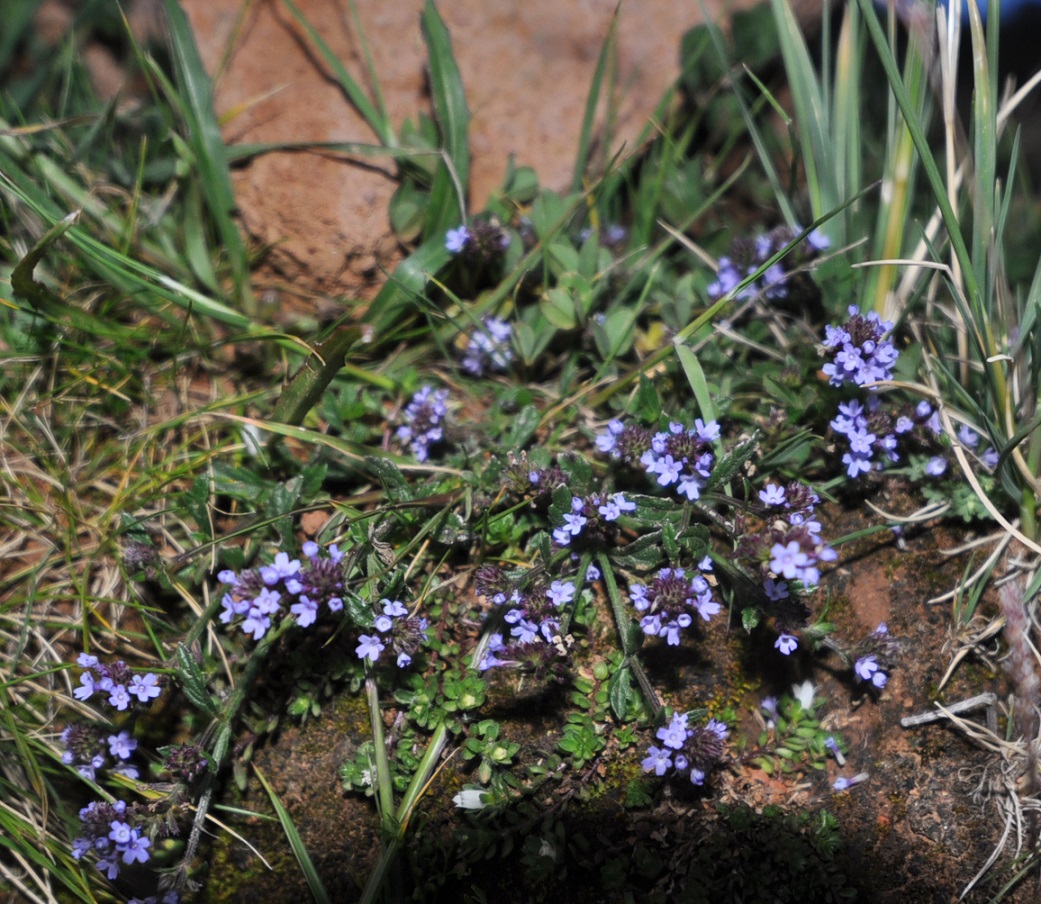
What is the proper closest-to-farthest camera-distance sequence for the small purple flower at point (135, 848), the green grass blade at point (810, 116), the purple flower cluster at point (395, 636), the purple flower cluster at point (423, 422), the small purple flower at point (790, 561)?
the small purple flower at point (790, 561), the small purple flower at point (135, 848), the purple flower cluster at point (395, 636), the purple flower cluster at point (423, 422), the green grass blade at point (810, 116)

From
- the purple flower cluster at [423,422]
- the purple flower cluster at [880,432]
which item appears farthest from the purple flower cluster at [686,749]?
the purple flower cluster at [423,422]

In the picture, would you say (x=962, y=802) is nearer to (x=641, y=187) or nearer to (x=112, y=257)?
(x=641, y=187)

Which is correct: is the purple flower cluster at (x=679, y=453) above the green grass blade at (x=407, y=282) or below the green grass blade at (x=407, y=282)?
below

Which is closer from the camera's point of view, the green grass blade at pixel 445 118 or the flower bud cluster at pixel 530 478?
the flower bud cluster at pixel 530 478

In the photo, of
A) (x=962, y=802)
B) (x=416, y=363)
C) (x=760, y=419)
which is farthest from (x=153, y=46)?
(x=962, y=802)

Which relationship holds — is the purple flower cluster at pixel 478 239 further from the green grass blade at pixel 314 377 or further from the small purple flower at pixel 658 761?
the small purple flower at pixel 658 761

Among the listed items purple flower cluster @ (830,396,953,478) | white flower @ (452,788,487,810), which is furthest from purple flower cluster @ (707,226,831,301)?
white flower @ (452,788,487,810)
